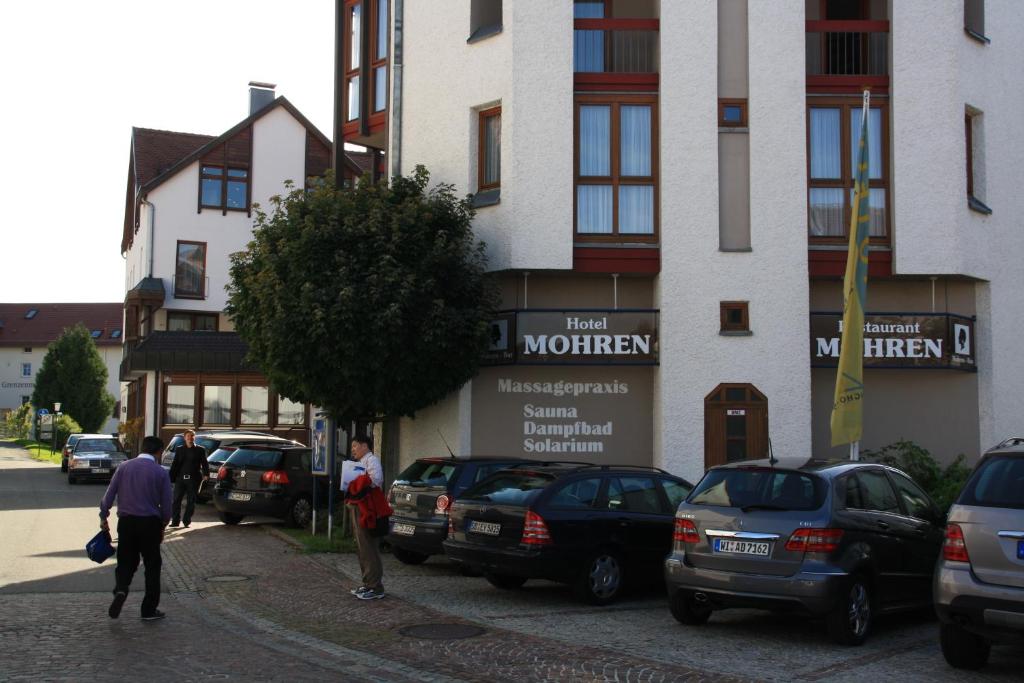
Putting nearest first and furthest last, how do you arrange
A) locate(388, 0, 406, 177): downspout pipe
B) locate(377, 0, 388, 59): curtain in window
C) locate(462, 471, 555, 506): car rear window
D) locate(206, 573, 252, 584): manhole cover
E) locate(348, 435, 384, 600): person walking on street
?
locate(462, 471, 555, 506): car rear window < locate(348, 435, 384, 600): person walking on street < locate(206, 573, 252, 584): manhole cover < locate(388, 0, 406, 177): downspout pipe < locate(377, 0, 388, 59): curtain in window

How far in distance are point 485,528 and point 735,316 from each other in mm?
8008

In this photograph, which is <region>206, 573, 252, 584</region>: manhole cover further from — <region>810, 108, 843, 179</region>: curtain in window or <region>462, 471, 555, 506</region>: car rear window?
<region>810, 108, 843, 179</region>: curtain in window

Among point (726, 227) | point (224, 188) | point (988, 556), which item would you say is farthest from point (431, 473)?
point (224, 188)

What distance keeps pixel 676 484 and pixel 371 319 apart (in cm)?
591

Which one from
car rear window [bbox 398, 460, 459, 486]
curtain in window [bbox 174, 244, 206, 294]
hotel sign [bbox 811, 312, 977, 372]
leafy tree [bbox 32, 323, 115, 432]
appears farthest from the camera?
leafy tree [bbox 32, 323, 115, 432]

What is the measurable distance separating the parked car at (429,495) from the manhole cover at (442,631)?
2.66 m

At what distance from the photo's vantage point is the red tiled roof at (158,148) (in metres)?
47.8

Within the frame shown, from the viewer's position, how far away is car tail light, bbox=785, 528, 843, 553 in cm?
958

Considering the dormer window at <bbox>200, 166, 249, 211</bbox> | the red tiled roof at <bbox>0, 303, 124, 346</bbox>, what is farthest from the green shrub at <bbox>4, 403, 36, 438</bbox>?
the dormer window at <bbox>200, 166, 249, 211</bbox>

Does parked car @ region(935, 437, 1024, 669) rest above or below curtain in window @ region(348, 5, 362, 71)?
below

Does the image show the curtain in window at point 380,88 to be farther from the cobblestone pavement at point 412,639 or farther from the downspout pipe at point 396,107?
the cobblestone pavement at point 412,639

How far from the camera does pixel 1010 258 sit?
19828mm

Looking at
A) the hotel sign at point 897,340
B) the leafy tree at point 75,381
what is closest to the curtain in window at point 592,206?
the hotel sign at point 897,340

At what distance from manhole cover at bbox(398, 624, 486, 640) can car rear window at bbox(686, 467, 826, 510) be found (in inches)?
91.6
